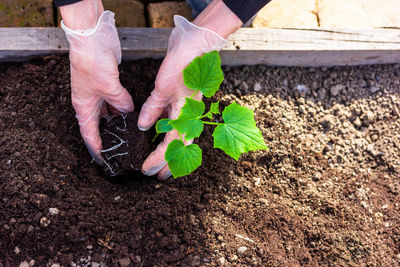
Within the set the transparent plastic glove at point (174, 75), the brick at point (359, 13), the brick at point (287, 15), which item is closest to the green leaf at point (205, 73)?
the transparent plastic glove at point (174, 75)

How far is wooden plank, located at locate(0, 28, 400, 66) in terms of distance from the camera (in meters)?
1.85

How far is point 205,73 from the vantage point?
1466 millimetres

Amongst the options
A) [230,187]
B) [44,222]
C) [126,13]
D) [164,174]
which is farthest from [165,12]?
[44,222]

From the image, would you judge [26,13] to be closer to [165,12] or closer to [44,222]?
[165,12]

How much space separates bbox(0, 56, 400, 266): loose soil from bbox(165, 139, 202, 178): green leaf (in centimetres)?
Answer: 39

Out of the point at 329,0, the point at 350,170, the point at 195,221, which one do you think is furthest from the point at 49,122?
the point at 329,0

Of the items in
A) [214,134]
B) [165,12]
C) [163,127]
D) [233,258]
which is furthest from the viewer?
[165,12]

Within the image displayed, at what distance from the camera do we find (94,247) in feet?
5.27

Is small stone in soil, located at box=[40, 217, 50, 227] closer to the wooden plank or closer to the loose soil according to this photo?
the loose soil

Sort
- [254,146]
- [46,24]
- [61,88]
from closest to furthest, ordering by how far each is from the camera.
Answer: [254,146] → [61,88] → [46,24]

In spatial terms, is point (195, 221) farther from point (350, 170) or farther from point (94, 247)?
point (350, 170)

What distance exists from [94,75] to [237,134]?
0.73 meters

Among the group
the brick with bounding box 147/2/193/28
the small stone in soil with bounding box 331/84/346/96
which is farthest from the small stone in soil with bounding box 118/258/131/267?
the small stone in soil with bounding box 331/84/346/96

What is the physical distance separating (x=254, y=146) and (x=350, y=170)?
86 cm
